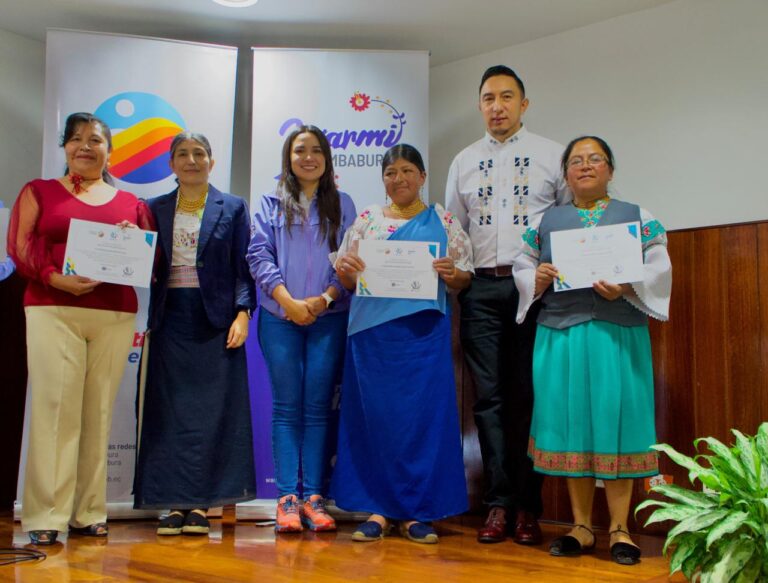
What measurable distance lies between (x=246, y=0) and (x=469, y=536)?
2558 millimetres

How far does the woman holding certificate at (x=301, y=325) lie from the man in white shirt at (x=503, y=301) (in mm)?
531

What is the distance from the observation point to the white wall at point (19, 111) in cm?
414

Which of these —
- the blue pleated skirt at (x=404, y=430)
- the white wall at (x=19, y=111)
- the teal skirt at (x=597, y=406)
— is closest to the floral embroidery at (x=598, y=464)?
the teal skirt at (x=597, y=406)

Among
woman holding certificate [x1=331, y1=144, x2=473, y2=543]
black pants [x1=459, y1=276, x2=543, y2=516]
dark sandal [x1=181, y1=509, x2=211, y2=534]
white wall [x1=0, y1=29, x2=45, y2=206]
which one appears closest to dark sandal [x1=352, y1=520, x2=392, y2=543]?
woman holding certificate [x1=331, y1=144, x2=473, y2=543]

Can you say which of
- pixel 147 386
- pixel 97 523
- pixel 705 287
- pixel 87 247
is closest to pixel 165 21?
pixel 87 247

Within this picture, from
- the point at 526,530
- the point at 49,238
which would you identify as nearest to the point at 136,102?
the point at 49,238

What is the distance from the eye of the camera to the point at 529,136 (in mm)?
3184

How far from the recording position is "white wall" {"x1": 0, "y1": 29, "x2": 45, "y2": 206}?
4137 millimetres

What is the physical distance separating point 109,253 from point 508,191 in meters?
1.48

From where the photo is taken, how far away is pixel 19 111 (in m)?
4.20

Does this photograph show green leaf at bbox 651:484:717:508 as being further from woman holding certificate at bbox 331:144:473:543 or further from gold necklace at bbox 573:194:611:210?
gold necklace at bbox 573:194:611:210

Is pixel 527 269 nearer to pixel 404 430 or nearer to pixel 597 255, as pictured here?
pixel 597 255

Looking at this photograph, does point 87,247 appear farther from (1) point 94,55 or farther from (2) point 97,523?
(1) point 94,55

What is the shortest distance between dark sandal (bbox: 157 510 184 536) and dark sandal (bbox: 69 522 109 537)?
0.19m
